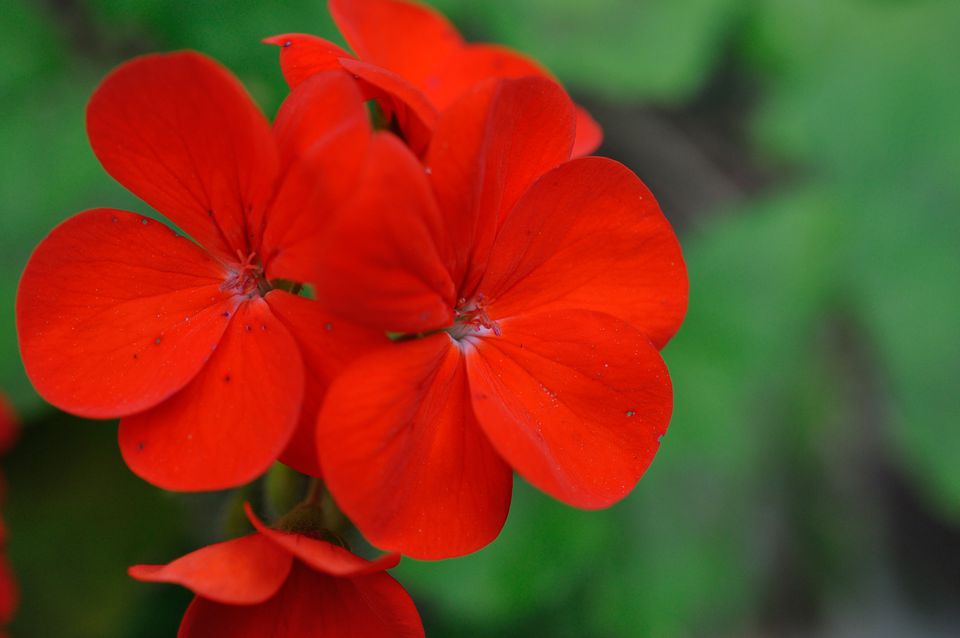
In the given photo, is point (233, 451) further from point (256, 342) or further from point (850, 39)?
point (850, 39)

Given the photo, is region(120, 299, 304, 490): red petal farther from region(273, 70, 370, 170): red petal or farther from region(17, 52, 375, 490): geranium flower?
region(273, 70, 370, 170): red petal

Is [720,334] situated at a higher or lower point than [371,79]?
lower

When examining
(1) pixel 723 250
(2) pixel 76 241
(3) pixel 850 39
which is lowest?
(1) pixel 723 250

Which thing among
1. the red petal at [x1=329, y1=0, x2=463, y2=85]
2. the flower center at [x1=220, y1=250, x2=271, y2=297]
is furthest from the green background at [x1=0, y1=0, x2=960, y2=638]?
the flower center at [x1=220, y1=250, x2=271, y2=297]

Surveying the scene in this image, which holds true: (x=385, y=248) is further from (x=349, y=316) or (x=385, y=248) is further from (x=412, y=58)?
(x=412, y=58)

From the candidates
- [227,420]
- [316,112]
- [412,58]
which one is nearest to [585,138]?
[412,58]

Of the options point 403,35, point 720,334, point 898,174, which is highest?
point 403,35

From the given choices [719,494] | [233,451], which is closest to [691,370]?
[719,494]
